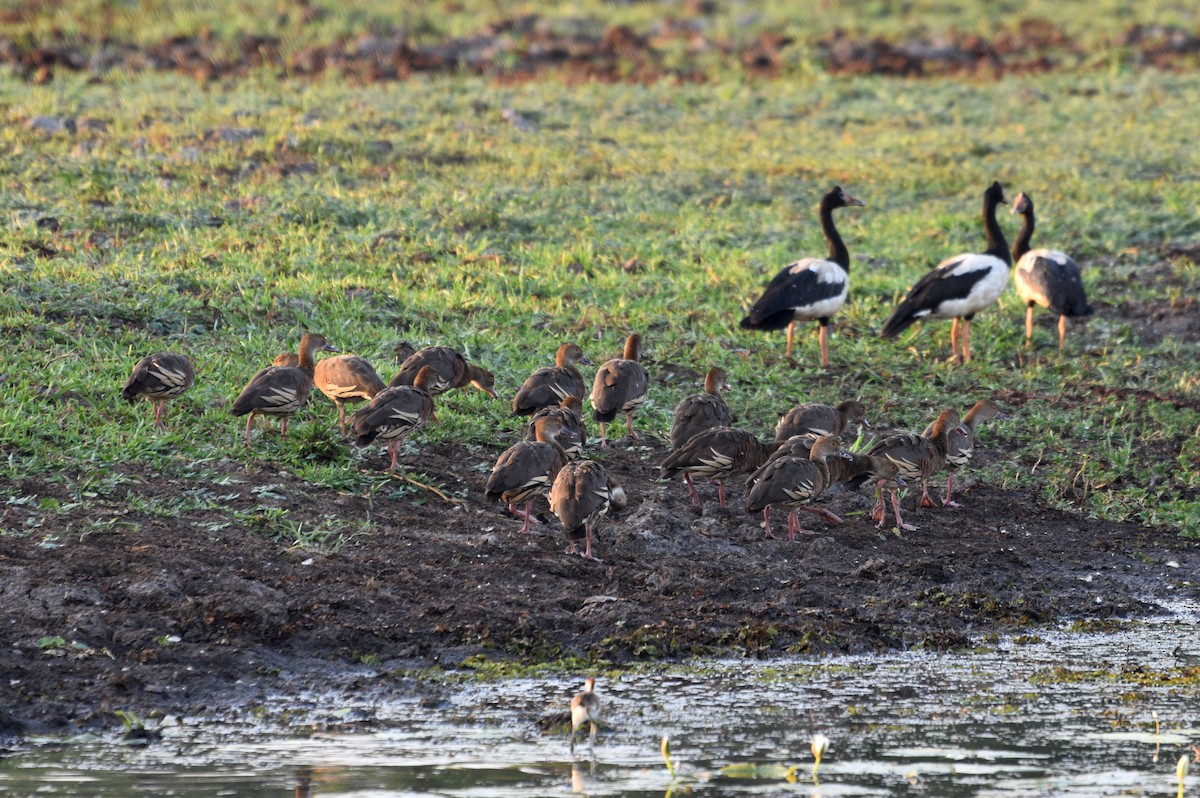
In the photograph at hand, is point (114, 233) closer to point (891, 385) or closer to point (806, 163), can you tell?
point (891, 385)

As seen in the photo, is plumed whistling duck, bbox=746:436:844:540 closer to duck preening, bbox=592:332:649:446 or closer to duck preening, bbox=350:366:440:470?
duck preening, bbox=592:332:649:446

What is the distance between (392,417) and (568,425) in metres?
1.21

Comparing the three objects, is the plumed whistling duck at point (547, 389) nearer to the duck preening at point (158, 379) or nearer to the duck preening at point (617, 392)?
the duck preening at point (617, 392)

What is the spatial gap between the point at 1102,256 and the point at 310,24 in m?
18.5

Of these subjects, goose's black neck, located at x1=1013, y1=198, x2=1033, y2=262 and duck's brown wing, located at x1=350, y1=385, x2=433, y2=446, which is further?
goose's black neck, located at x1=1013, y1=198, x2=1033, y2=262

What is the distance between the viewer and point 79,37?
1142 inches

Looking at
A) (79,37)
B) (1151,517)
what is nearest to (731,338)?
(1151,517)

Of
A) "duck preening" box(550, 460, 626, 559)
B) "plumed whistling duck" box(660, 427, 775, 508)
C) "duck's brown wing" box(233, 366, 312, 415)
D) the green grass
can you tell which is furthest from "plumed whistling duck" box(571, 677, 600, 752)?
"duck's brown wing" box(233, 366, 312, 415)

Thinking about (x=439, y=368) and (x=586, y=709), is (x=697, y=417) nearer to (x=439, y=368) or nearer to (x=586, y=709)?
(x=439, y=368)

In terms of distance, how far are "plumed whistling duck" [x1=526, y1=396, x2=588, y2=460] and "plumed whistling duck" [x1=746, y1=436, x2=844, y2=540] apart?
50.6 inches

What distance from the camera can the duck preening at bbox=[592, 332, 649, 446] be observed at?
1141cm

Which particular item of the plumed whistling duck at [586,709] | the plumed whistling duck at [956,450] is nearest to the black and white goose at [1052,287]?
the plumed whistling duck at [956,450]

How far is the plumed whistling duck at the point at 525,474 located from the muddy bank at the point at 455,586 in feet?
0.73

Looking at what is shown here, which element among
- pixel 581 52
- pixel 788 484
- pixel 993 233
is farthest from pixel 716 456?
pixel 581 52
